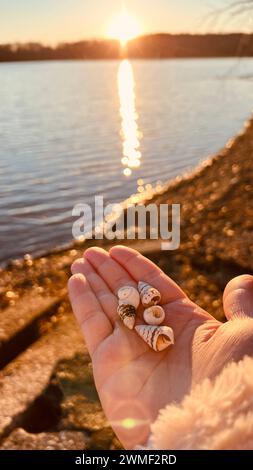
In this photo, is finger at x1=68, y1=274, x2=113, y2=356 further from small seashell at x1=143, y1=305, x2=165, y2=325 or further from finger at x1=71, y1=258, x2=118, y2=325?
small seashell at x1=143, y1=305, x2=165, y2=325

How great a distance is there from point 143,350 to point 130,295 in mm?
369

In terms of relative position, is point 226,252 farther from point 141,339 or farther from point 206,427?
point 206,427

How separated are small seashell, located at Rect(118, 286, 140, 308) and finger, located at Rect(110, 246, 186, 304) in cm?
19

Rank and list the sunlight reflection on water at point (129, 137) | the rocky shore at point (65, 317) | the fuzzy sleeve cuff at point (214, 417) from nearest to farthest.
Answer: the fuzzy sleeve cuff at point (214, 417) < the rocky shore at point (65, 317) < the sunlight reflection on water at point (129, 137)

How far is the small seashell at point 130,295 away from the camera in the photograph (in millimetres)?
2980

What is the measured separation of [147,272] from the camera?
3338 millimetres

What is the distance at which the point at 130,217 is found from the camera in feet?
32.7

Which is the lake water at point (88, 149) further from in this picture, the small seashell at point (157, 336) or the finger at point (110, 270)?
the small seashell at point (157, 336)

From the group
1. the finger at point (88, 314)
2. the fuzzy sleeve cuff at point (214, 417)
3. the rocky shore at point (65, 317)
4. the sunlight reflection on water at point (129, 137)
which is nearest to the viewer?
the fuzzy sleeve cuff at point (214, 417)

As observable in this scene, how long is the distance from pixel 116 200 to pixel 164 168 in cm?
347

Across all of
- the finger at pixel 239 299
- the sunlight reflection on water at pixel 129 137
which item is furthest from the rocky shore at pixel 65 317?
the sunlight reflection on water at pixel 129 137

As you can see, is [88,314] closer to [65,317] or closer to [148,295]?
[148,295]

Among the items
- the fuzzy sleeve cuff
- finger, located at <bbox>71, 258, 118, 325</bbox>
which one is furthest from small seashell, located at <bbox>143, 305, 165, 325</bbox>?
the fuzzy sleeve cuff

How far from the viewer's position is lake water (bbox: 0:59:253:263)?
9852 millimetres
